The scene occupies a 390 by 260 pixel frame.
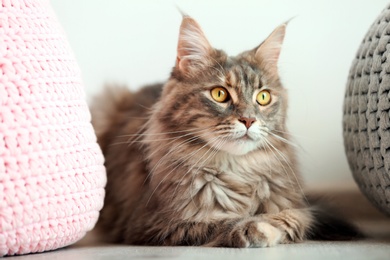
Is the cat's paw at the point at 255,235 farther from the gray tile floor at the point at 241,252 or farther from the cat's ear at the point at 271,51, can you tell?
the cat's ear at the point at 271,51

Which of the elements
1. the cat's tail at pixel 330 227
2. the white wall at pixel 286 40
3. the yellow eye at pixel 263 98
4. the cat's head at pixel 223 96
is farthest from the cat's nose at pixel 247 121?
the white wall at pixel 286 40

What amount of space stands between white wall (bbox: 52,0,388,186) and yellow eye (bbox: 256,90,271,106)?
0.51m

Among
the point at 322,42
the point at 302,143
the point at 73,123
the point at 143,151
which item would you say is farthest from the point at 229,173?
the point at 322,42

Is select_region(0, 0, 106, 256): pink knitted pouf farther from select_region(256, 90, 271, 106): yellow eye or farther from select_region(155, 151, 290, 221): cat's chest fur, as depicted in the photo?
select_region(256, 90, 271, 106): yellow eye

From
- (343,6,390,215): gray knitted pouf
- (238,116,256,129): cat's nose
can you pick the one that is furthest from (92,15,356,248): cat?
(343,6,390,215): gray knitted pouf

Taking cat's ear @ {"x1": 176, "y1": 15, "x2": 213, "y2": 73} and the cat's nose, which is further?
cat's ear @ {"x1": 176, "y1": 15, "x2": 213, "y2": 73}

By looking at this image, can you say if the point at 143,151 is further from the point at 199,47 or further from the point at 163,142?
the point at 199,47

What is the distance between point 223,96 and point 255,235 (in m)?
0.38

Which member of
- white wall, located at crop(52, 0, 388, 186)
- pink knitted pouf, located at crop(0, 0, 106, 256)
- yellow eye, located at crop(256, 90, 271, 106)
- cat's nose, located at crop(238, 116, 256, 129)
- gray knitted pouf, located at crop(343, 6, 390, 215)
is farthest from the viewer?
white wall, located at crop(52, 0, 388, 186)

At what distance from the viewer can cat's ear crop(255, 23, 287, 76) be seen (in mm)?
1637

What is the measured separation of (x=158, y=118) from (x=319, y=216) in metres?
0.52

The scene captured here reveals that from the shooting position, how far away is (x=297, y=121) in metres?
2.13

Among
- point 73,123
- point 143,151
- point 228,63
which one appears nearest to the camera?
point 73,123

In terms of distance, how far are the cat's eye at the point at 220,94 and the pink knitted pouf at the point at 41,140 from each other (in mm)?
349
